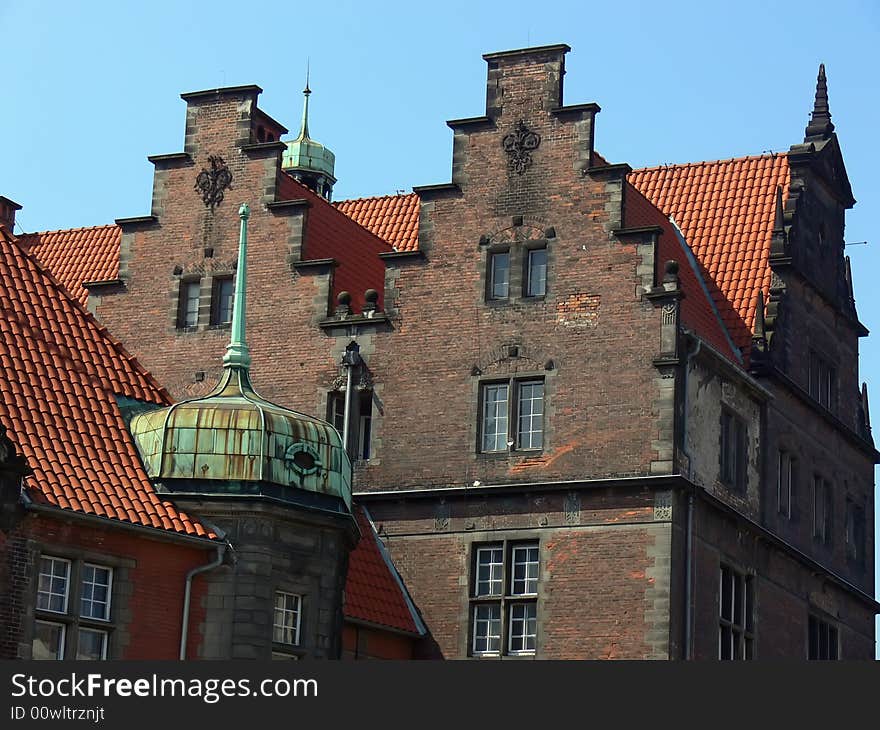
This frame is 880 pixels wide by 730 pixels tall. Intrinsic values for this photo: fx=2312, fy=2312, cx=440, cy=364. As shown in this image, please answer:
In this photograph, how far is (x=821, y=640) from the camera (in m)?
42.2

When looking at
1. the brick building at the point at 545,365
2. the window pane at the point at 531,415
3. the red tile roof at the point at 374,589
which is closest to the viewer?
the red tile roof at the point at 374,589

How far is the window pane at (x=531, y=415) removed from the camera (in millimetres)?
37906

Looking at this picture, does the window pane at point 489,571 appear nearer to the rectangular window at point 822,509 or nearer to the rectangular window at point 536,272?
the rectangular window at point 536,272

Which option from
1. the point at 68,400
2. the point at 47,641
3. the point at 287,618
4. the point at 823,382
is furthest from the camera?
the point at 823,382

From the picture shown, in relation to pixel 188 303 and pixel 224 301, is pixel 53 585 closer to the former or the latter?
pixel 224 301

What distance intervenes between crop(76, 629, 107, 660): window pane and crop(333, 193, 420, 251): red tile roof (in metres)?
15.6

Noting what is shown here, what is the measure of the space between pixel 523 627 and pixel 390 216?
40.3ft

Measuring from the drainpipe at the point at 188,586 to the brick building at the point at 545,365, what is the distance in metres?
6.15

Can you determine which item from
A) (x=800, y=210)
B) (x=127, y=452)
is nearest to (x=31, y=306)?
(x=127, y=452)

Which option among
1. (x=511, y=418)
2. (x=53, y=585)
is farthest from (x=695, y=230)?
(x=53, y=585)

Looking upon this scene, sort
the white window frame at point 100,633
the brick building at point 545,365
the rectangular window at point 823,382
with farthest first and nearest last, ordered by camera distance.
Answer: the rectangular window at point 823,382 < the brick building at point 545,365 < the white window frame at point 100,633

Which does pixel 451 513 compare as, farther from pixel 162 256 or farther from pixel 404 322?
pixel 162 256

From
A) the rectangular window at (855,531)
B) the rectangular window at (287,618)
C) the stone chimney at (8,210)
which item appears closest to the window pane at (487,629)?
the rectangular window at (287,618)

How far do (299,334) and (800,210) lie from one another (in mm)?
9860
